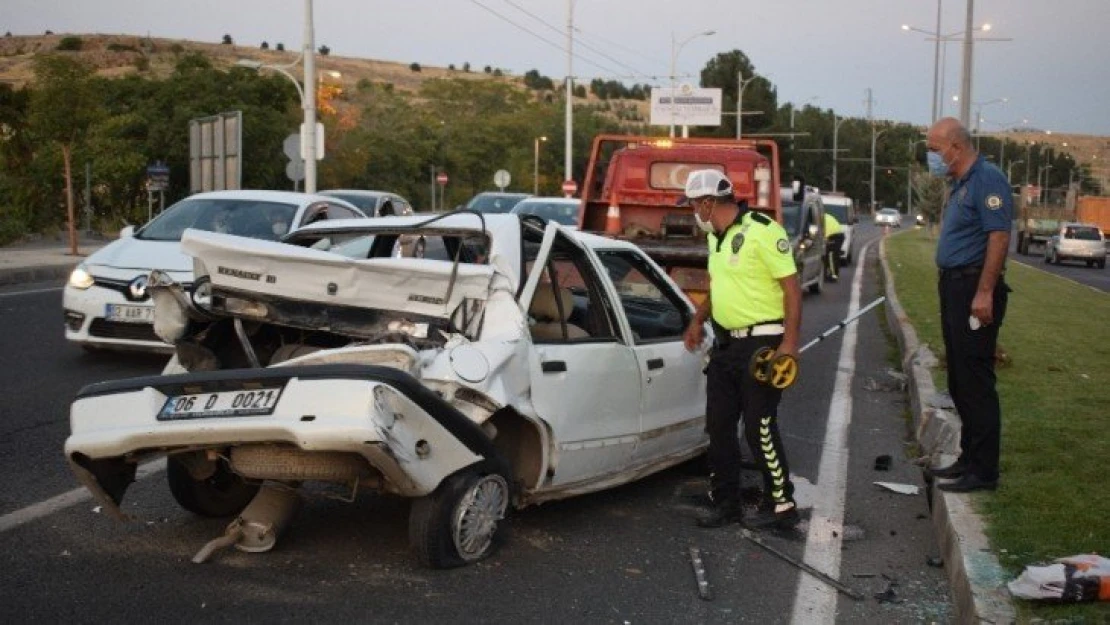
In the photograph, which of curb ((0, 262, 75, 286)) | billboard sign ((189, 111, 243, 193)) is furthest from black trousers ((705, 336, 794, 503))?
billboard sign ((189, 111, 243, 193))

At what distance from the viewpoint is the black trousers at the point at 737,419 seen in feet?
21.1

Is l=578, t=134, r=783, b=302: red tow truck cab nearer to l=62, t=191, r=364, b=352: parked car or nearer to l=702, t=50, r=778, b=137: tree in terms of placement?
l=62, t=191, r=364, b=352: parked car

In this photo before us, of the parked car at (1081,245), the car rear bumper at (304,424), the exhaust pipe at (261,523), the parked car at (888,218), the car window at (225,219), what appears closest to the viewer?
the car rear bumper at (304,424)

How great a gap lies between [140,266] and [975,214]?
7247mm

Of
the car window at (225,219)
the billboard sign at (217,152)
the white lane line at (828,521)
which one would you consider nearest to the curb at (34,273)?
the billboard sign at (217,152)

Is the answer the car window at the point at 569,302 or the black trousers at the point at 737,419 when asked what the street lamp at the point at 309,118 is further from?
the black trousers at the point at 737,419

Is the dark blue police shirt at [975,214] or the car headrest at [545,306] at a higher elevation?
the dark blue police shirt at [975,214]

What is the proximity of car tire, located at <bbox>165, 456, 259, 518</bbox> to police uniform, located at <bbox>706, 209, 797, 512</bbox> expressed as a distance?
2335 mm

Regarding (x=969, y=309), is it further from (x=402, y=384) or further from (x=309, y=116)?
(x=309, y=116)

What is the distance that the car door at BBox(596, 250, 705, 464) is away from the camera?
6766 millimetres

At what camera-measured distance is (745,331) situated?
648 cm

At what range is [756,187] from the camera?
15.1 metres

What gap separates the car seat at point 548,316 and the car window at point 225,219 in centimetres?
647

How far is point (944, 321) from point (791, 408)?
3.41m
